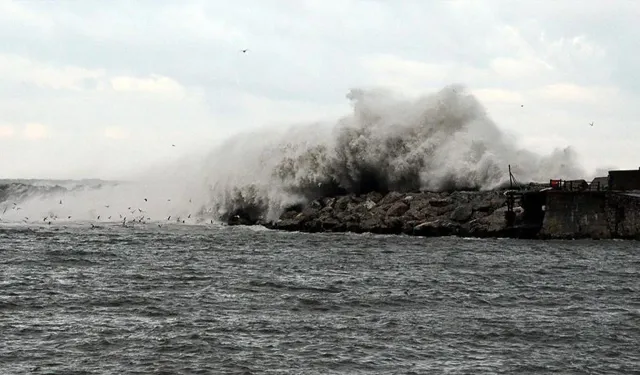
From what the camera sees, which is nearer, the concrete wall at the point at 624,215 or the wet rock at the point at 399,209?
the concrete wall at the point at 624,215

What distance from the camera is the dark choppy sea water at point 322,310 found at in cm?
1557

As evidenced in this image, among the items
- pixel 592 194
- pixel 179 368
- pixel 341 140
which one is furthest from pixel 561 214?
pixel 179 368

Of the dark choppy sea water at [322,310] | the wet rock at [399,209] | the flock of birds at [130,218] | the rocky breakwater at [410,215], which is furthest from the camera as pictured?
the flock of birds at [130,218]

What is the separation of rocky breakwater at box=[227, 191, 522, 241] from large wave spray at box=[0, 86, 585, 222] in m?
3.01

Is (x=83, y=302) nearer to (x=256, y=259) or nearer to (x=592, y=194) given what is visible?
(x=256, y=259)

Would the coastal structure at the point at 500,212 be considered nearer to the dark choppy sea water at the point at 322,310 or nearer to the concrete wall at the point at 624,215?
the concrete wall at the point at 624,215

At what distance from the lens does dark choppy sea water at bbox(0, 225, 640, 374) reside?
15.6 metres

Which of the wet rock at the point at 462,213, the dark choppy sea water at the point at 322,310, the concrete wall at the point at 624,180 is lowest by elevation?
the dark choppy sea water at the point at 322,310

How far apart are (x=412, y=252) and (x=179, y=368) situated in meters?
20.5

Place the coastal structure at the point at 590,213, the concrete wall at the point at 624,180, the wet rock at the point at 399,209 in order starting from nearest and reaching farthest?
the coastal structure at the point at 590,213, the concrete wall at the point at 624,180, the wet rock at the point at 399,209

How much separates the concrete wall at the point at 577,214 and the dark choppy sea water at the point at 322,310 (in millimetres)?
3719

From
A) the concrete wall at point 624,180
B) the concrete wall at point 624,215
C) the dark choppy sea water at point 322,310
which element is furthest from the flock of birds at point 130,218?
the concrete wall at point 624,215

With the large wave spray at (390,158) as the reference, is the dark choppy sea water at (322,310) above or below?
below

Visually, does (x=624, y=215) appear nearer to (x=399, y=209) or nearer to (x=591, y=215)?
(x=591, y=215)
